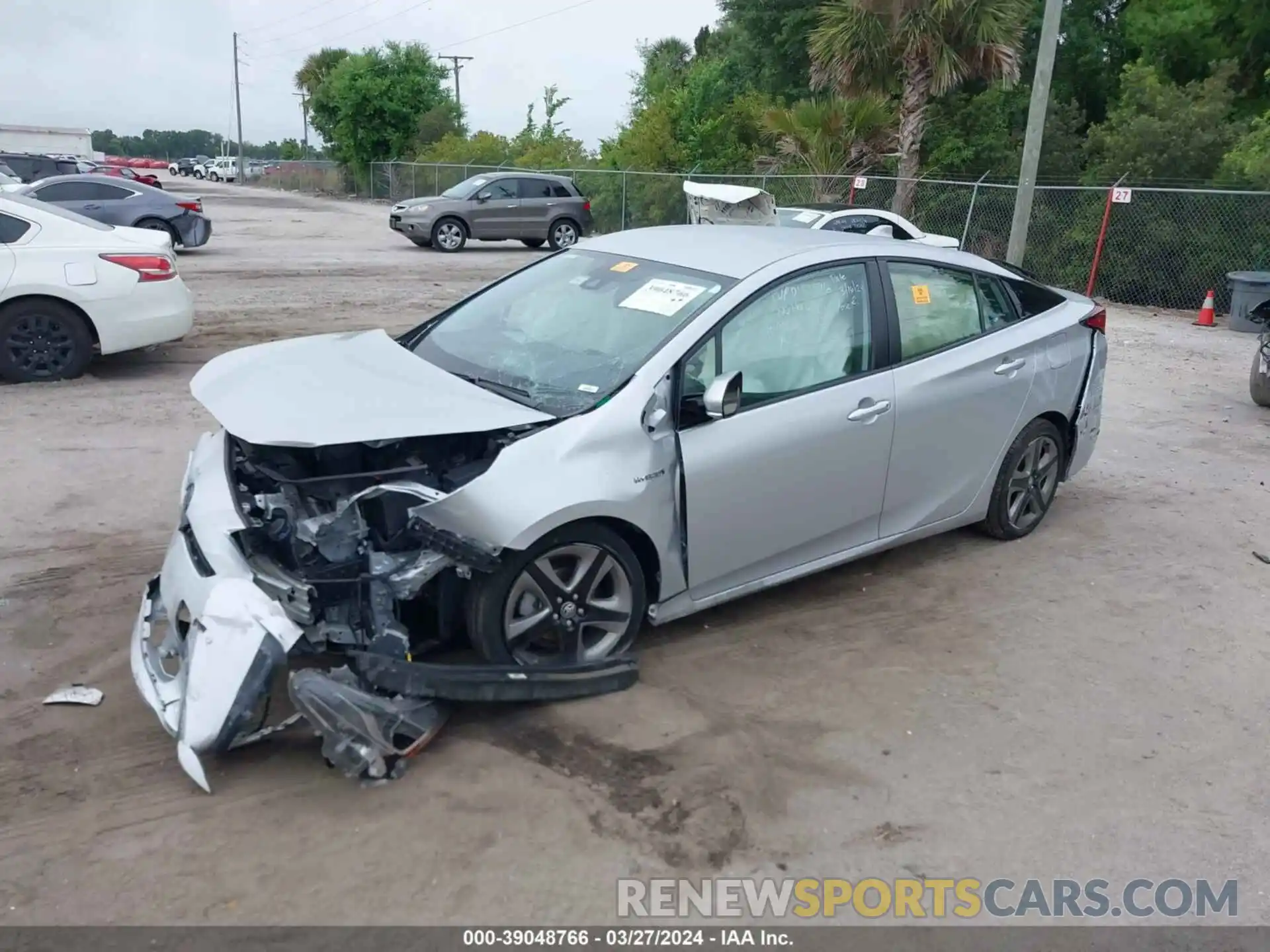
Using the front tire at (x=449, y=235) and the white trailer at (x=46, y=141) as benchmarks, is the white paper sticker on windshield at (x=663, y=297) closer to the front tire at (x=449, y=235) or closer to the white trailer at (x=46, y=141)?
the front tire at (x=449, y=235)

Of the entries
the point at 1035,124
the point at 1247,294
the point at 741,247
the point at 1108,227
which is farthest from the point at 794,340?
the point at 1108,227

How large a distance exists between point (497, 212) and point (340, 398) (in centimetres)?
2018

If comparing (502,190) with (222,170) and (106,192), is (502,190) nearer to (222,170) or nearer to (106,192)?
(106,192)

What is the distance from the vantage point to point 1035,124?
47.9 feet

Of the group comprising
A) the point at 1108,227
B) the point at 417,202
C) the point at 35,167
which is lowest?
the point at 417,202

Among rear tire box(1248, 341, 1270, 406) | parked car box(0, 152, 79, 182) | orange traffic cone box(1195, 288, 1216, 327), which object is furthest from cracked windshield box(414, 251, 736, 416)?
parked car box(0, 152, 79, 182)

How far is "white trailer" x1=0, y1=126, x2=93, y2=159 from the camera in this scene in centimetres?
5850

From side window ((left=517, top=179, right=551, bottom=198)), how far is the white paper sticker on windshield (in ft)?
65.0

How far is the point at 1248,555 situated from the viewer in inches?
237

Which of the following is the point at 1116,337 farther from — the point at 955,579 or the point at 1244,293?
the point at 955,579

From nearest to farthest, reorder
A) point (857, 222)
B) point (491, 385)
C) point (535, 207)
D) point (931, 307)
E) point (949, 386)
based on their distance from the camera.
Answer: point (491, 385), point (949, 386), point (931, 307), point (857, 222), point (535, 207)

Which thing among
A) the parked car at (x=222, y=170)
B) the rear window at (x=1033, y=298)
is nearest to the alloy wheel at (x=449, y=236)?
the rear window at (x=1033, y=298)

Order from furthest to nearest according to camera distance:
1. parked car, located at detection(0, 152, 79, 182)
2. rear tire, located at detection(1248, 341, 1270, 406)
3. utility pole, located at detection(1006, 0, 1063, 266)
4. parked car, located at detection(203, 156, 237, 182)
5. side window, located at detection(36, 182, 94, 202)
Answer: parked car, located at detection(203, 156, 237, 182) < parked car, located at detection(0, 152, 79, 182) < side window, located at detection(36, 182, 94, 202) < utility pole, located at detection(1006, 0, 1063, 266) < rear tire, located at detection(1248, 341, 1270, 406)

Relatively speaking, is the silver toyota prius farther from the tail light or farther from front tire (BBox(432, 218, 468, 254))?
front tire (BBox(432, 218, 468, 254))
